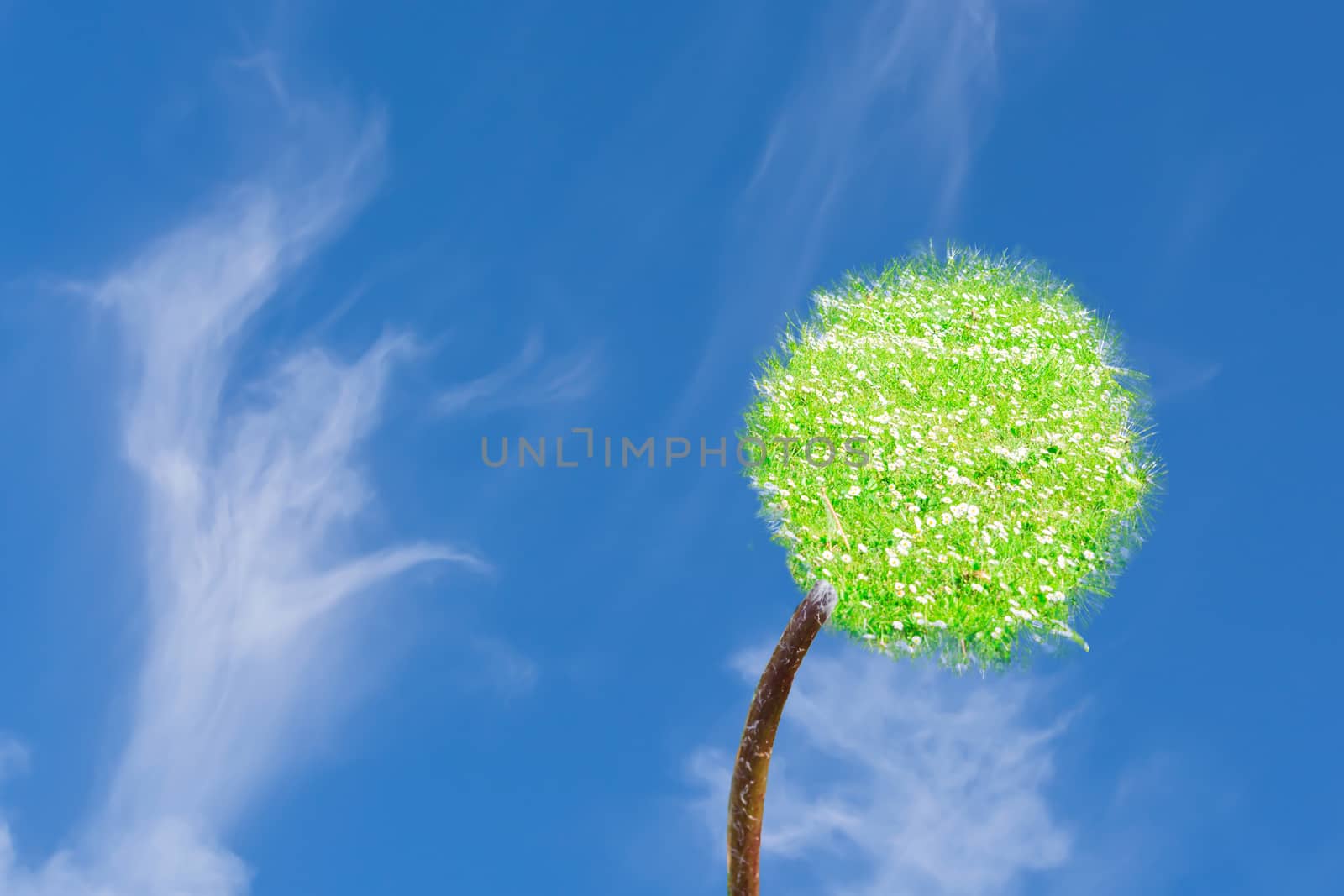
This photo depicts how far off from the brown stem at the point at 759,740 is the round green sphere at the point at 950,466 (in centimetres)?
24

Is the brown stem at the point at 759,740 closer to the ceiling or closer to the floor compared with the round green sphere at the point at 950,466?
closer to the floor

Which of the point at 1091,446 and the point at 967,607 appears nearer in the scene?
the point at 967,607

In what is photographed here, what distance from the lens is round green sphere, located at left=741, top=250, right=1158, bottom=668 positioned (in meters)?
11.5

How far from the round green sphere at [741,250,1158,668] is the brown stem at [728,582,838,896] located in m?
0.24

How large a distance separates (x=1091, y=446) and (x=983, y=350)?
177cm

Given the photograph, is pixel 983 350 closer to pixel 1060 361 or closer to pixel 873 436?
pixel 1060 361

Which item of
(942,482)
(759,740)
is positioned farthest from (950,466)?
(759,740)

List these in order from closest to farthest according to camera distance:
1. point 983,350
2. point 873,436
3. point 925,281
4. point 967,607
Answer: point 967,607, point 873,436, point 983,350, point 925,281

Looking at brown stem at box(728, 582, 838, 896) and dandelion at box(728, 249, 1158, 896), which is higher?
dandelion at box(728, 249, 1158, 896)

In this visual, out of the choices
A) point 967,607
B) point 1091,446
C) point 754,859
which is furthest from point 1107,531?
point 754,859

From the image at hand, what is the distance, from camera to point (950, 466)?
12.2 metres

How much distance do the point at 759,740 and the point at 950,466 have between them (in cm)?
358

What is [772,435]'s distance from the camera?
12703 mm

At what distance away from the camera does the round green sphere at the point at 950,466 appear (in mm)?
11477
